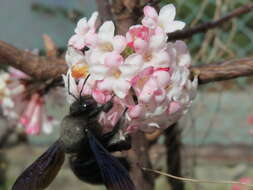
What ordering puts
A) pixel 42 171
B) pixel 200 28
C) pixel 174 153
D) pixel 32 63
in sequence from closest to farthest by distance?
1. pixel 42 171
2. pixel 32 63
3. pixel 200 28
4. pixel 174 153

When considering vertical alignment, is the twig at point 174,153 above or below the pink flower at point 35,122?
below

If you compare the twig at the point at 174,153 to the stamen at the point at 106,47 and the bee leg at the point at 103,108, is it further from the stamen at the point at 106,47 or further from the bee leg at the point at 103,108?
the stamen at the point at 106,47

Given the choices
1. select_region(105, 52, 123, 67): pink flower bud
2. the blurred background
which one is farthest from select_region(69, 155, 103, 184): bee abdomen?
the blurred background

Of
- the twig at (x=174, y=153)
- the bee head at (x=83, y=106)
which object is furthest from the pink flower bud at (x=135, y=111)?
the twig at (x=174, y=153)

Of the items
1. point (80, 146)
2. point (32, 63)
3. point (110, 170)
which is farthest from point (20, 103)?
point (110, 170)

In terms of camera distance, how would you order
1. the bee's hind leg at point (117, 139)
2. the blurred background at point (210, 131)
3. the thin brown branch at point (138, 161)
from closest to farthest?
the bee's hind leg at point (117, 139) → the thin brown branch at point (138, 161) → the blurred background at point (210, 131)

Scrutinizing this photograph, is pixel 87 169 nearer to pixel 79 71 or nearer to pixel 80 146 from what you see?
pixel 80 146

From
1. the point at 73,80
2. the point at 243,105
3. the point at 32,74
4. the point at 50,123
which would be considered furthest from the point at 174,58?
the point at 243,105
